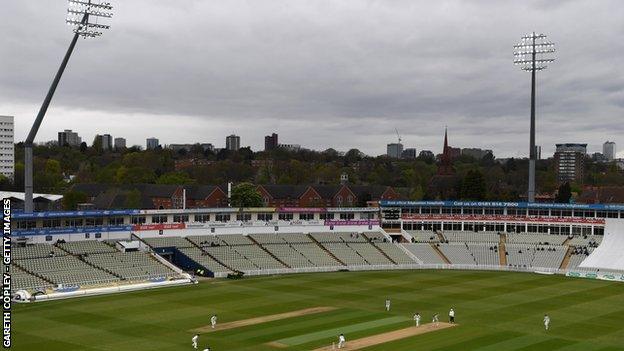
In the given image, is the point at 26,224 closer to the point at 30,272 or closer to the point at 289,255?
the point at 30,272

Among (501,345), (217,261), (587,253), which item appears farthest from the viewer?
(587,253)

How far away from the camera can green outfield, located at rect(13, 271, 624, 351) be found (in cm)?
3884

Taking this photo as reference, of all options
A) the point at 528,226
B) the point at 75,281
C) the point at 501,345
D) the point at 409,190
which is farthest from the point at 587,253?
the point at 409,190

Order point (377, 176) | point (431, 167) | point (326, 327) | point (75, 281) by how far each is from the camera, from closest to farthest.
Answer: point (326, 327)
point (75, 281)
point (377, 176)
point (431, 167)

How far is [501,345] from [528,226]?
47.5 m

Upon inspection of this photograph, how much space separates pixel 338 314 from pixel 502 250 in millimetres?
38765

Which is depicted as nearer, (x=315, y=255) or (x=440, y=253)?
(x=315, y=255)

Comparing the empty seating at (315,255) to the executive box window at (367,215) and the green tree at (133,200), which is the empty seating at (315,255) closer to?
the executive box window at (367,215)

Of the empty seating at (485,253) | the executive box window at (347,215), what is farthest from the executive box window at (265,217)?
the empty seating at (485,253)

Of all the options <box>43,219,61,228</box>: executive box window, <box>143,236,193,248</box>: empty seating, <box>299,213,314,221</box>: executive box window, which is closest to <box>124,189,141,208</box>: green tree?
<box>299,213,314,221</box>: executive box window

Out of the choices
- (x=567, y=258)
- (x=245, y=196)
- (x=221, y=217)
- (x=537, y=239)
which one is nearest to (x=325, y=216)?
(x=221, y=217)

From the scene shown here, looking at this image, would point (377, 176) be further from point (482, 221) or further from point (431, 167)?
point (482, 221)

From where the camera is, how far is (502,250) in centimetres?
8019

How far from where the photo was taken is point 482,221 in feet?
279
